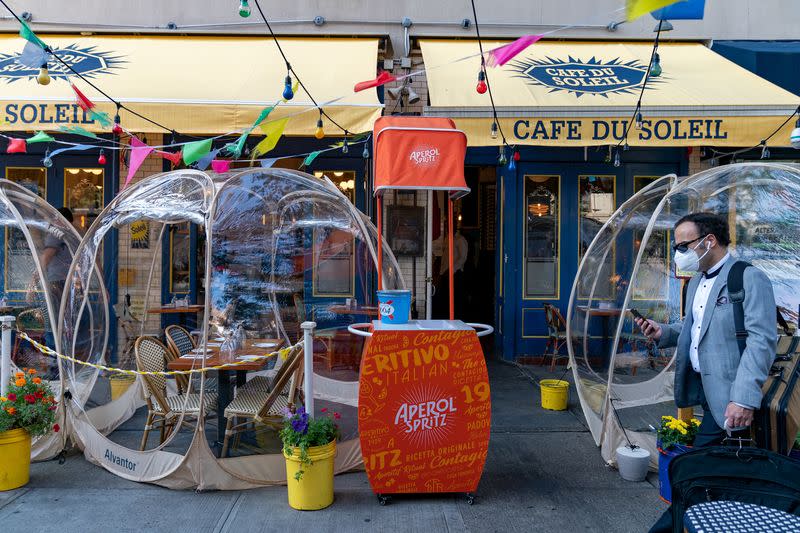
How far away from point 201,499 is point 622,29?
8759 millimetres

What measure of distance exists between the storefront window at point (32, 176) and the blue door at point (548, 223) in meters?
6.82

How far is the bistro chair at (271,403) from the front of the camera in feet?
16.5

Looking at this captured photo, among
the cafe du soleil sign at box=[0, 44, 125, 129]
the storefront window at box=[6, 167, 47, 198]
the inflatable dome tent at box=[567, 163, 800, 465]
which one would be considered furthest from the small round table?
the storefront window at box=[6, 167, 47, 198]

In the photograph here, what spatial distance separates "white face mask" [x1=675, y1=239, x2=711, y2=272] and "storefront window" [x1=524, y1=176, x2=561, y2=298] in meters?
5.56

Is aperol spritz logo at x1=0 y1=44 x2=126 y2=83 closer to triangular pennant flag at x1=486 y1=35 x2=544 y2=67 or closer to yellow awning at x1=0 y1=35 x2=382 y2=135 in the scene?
yellow awning at x1=0 y1=35 x2=382 y2=135

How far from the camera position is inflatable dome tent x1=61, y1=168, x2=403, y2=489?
4.79 metres

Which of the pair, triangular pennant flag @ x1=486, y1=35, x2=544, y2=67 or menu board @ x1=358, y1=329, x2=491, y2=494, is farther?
triangular pennant flag @ x1=486, y1=35, x2=544, y2=67

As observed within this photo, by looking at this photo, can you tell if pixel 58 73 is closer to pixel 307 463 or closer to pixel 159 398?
pixel 159 398

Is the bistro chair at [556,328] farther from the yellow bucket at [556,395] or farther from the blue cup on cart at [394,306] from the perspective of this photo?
the blue cup on cart at [394,306]

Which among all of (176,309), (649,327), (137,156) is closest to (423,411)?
(649,327)

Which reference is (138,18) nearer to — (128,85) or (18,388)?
(128,85)

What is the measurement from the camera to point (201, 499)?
450cm

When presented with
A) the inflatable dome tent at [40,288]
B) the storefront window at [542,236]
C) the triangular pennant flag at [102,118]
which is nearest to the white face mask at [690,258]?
the inflatable dome tent at [40,288]

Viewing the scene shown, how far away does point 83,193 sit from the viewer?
9.07m
